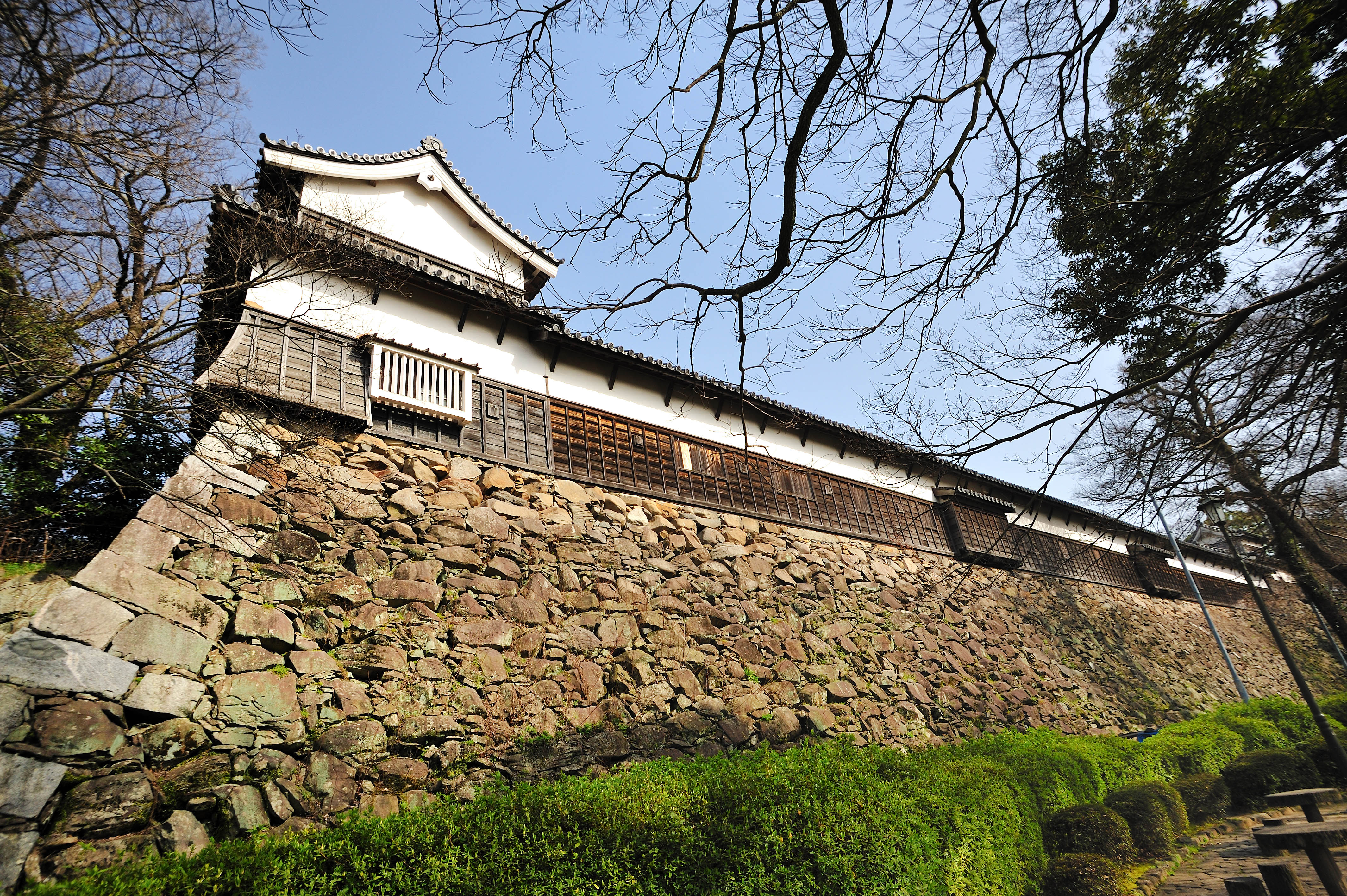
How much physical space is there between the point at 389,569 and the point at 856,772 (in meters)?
5.15

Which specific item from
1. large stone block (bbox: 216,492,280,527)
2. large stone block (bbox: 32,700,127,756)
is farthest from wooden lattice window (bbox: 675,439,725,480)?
large stone block (bbox: 32,700,127,756)

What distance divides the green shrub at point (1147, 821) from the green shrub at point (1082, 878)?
178 cm

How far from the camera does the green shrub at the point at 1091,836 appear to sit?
706 centimetres

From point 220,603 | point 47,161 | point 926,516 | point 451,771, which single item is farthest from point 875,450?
point 926,516

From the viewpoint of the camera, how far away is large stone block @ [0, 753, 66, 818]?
3766 mm

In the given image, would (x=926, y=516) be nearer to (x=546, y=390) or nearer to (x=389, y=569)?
(x=546, y=390)

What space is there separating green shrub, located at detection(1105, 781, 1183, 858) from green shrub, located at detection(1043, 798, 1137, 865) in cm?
57

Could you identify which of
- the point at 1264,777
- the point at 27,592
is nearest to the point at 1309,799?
the point at 1264,777

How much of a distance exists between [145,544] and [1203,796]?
14457mm

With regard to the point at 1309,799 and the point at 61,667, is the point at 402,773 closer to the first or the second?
the point at 61,667

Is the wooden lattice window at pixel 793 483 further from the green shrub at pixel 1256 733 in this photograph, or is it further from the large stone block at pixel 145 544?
the green shrub at pixel 1256 733

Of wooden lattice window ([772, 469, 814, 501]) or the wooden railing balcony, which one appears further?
wooden lattice window ([772, 469, 814, 501])

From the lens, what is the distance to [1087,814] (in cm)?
725

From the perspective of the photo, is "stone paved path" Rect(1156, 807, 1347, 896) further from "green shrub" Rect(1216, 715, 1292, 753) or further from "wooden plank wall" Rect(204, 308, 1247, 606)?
"green shrub" Rect(1216, 715, 1292, 753)
